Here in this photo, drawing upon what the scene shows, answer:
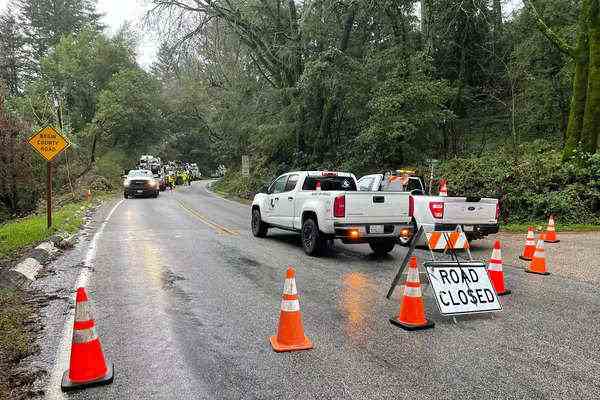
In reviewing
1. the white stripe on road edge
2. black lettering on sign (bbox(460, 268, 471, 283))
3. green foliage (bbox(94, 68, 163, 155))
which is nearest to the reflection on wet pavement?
black lettering on sign (bbox(460, 268, 471, 283))

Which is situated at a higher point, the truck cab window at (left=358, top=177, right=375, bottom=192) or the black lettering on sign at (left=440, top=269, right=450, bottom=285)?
the truck cab window at (left=358, top=177, right=375, bottom=192)

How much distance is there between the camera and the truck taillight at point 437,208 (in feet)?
34.3

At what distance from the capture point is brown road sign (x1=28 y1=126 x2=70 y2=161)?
14039mm

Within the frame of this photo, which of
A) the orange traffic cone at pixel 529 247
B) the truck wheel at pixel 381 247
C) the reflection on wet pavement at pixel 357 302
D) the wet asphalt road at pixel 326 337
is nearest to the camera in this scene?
the wet asphalt road at pixel 326 337

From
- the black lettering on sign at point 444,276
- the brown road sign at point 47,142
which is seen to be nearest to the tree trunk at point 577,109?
the black lettering on sign at point 444,276

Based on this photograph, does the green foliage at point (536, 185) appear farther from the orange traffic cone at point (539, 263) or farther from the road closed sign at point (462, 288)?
the road closed sign at point (462, 288)

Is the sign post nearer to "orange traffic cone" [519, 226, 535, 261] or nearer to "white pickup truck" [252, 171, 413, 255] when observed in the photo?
"white pickup truck" [252, 171, 413, 255]

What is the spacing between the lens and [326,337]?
16.3 ft

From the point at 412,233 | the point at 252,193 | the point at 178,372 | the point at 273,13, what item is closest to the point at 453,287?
the point at 178,372

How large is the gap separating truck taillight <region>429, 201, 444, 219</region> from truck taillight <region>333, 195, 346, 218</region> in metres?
2.57

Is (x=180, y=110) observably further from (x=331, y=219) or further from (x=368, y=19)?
(x=331, y=219)

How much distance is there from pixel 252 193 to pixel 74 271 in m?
24.5

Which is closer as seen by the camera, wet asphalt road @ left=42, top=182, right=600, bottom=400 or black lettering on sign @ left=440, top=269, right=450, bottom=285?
wet asphalt road @ left=42, top=182, right=600, bottom=400

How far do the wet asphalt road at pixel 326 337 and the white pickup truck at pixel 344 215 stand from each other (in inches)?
26.3
